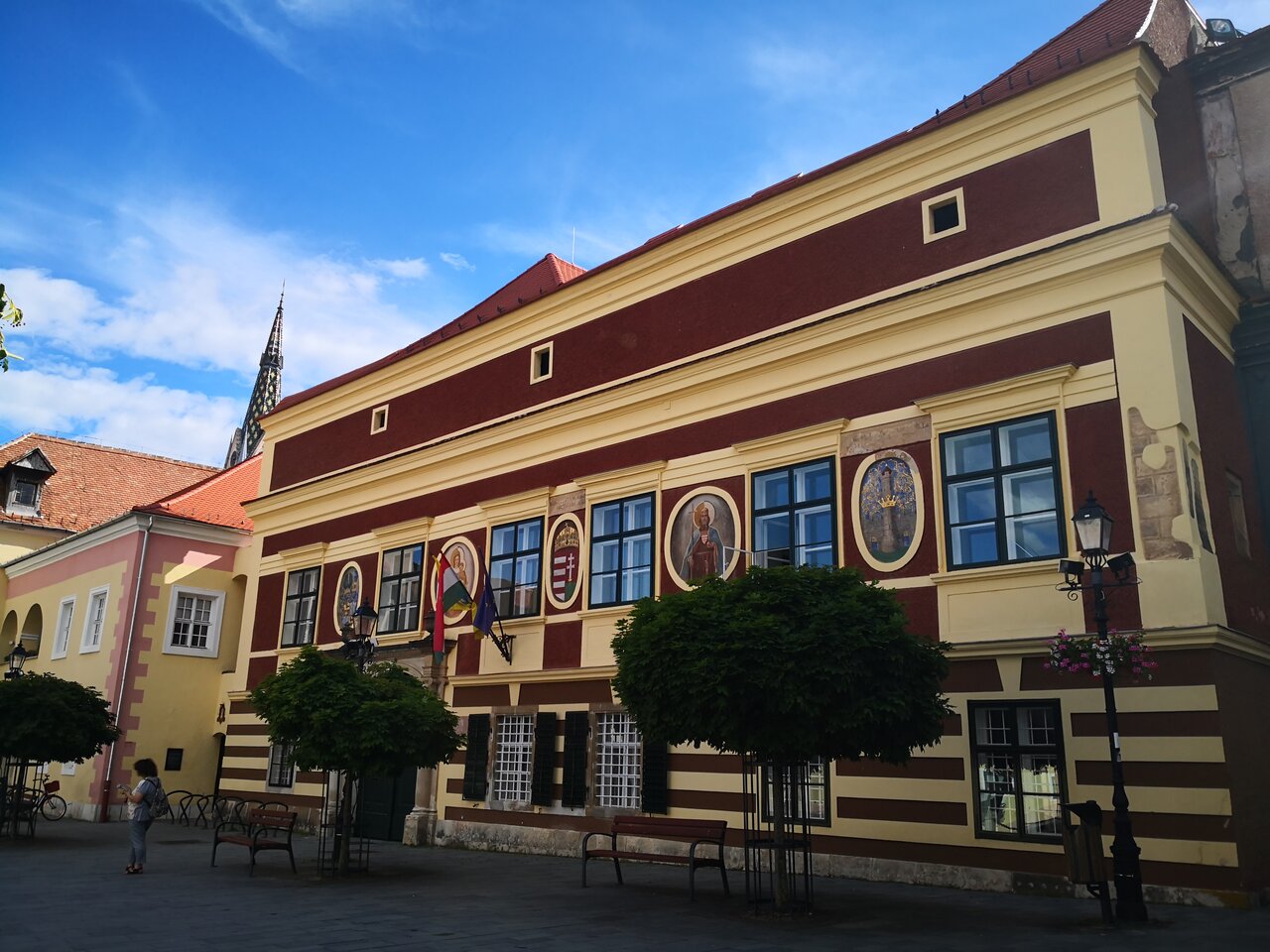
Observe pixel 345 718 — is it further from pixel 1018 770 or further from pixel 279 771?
pixel 279 771

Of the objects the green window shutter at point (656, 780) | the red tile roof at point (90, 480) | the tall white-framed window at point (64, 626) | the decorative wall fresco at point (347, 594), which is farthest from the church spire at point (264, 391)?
the green window shutter at point (656, 780)

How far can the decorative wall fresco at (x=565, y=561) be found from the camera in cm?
1947

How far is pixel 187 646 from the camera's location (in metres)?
29.1

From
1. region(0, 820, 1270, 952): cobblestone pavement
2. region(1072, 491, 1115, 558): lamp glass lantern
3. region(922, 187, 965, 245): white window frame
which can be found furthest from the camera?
region(922, 187, 965, 245): white window frame

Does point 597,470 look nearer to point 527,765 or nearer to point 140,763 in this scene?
point 527,765

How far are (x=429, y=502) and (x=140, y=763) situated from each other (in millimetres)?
8828

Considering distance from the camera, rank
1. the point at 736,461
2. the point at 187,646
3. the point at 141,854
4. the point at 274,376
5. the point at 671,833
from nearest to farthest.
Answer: the point at 671,833 → the point at 141,854 → the point at 736,461 → the point at 187,646 → the point at 274,376

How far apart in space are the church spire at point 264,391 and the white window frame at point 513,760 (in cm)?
5978

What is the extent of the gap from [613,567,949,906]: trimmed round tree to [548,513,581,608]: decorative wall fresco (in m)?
7.40

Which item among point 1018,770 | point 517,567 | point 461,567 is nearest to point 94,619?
point 461,567

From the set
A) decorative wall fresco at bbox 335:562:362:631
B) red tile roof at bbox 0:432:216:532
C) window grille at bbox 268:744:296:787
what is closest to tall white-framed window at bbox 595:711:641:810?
decorative wall fresco at bbox 335:562:362:631

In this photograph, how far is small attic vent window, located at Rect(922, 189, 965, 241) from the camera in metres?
15.5

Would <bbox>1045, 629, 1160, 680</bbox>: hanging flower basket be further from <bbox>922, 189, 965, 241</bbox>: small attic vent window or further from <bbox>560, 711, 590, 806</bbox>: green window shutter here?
<bbox>560, 711, 590, 806</bbox>: green window shutter

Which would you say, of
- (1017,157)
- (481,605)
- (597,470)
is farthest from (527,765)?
Answer: (1017,157)
